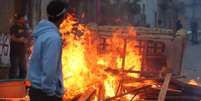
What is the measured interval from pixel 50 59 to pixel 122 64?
16.4 ft

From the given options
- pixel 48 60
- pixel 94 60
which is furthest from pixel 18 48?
pixel 48 60

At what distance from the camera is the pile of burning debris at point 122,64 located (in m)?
8.65

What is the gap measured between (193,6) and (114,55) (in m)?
36.1

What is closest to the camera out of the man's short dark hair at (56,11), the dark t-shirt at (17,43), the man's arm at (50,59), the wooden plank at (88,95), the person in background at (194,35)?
the man's arm at (50,59)

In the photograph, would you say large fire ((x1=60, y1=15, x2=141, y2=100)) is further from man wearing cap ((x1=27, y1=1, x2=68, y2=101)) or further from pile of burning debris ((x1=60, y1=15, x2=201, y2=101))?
man wearing cap ((x1=27, y1=1, x2=68, y2=101))

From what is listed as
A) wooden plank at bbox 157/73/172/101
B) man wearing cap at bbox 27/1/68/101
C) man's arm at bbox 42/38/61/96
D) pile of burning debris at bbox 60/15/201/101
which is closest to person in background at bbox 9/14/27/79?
pile of burning debris at bbox 60/15/201/101

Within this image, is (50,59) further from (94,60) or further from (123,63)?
(123,63)

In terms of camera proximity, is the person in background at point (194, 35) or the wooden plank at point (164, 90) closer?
the wooden plank at point (164, 90)

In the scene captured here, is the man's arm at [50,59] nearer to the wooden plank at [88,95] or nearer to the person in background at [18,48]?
the wooden plank at [88,95]

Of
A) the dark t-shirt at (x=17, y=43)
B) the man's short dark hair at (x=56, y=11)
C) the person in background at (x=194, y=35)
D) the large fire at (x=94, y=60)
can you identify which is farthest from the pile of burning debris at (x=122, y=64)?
the person in background at (x=194, y=35)

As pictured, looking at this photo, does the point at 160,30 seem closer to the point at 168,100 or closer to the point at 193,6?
the point at 168,100

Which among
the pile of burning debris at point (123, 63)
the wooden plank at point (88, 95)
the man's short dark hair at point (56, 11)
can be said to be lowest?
the wooden plank at point (88, 95)

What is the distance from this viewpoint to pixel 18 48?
12.0 meters

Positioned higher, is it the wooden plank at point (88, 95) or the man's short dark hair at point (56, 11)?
the man's short dark hair at point (56, 11)
